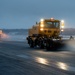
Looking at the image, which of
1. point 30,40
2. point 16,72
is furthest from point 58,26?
point 16,72

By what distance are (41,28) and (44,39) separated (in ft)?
7.18

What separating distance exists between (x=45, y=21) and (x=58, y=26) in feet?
4.75

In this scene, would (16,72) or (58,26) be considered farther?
(58,26)

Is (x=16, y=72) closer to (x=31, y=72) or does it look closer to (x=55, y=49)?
(x=31, y=72)

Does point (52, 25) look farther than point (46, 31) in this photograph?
Yes

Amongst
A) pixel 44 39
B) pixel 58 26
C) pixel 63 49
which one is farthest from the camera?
pixel 58 26

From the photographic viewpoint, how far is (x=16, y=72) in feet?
50.6

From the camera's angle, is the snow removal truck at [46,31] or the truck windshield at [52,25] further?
the truck windshield at [52,25]

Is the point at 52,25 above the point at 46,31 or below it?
above

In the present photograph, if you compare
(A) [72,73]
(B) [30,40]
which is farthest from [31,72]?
(B) [30,40]

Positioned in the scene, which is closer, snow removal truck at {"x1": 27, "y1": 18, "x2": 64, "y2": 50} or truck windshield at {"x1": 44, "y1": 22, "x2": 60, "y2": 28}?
snow removal truck at {"x1": 27, "y1": 18, "x2": 64, "y2": 50}

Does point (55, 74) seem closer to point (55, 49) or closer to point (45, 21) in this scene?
point (55, 49)

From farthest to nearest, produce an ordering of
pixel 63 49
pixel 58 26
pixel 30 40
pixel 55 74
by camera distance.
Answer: pixel 30 40, pixel 58 26, pixel 63 49, pixel 55 74

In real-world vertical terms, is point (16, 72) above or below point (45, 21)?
below
